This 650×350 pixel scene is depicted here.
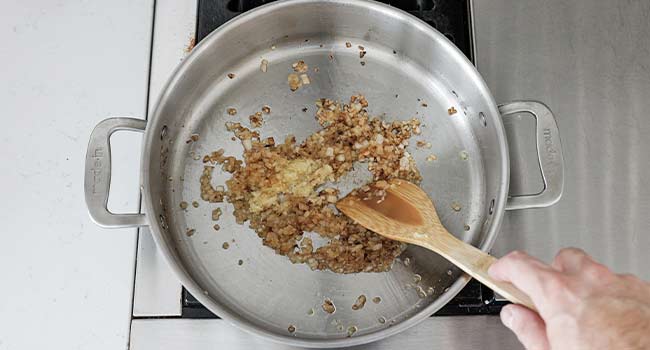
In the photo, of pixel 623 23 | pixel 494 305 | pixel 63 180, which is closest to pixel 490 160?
pixel 494 305

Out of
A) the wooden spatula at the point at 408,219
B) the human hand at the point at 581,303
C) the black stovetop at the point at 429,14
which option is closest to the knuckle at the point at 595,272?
the human hand at the point at 581,303

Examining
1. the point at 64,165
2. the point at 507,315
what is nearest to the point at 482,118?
the point at 507,315

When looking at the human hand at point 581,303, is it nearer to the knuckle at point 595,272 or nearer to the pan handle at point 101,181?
the knuckle at point 595,272

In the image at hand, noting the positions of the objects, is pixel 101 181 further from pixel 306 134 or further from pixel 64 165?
pixel 306 134

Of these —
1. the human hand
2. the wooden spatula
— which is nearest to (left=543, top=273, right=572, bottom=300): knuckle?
the human hand

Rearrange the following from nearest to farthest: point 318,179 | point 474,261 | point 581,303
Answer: point 581,303 → point 474,261 → point 318,179

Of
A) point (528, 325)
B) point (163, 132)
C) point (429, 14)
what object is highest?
point (429, 14)

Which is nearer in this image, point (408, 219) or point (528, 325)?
point (528, 325)

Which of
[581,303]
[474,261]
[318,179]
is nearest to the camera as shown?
[581,303]
